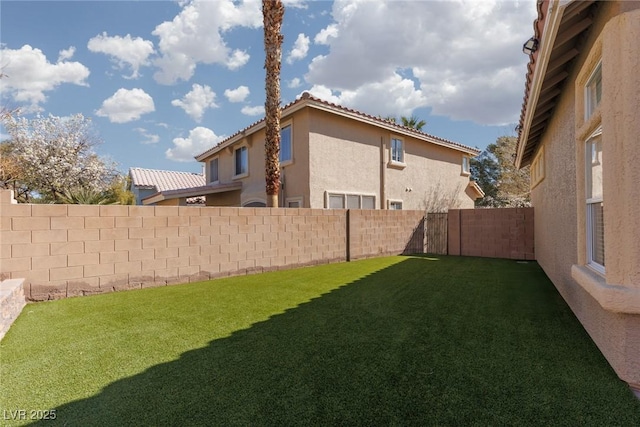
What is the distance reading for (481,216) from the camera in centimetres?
1403

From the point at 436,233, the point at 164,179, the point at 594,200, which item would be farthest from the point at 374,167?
the point at 164,179

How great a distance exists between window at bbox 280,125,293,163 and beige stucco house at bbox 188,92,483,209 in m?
0.05

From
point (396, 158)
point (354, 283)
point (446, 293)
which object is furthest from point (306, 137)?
point (446, 293)

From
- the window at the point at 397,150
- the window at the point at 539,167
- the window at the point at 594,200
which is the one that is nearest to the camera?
the window at the point at 594,200

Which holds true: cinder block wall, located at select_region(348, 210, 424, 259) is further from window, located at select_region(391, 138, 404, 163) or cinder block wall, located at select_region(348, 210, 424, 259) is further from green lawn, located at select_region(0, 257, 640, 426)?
green lawn, located at select_region(0, 257, 640, 426)

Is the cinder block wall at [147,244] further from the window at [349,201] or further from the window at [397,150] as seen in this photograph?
the window at [397,150]

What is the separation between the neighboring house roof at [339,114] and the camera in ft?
41.9

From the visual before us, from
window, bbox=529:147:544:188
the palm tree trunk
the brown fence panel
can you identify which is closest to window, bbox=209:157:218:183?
the palm tree trunk

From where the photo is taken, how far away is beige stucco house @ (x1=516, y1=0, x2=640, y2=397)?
9.53 ft

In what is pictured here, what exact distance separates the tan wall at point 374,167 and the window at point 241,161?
17.8ft

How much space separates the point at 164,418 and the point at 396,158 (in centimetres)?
1603

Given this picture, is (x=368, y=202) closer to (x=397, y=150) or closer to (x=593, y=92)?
(x=397, y=150)

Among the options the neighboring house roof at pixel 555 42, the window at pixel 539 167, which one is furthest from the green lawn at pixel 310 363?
the window at pixel 539 167

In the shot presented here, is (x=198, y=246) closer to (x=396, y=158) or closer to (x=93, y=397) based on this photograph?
(x=93, y=397)
